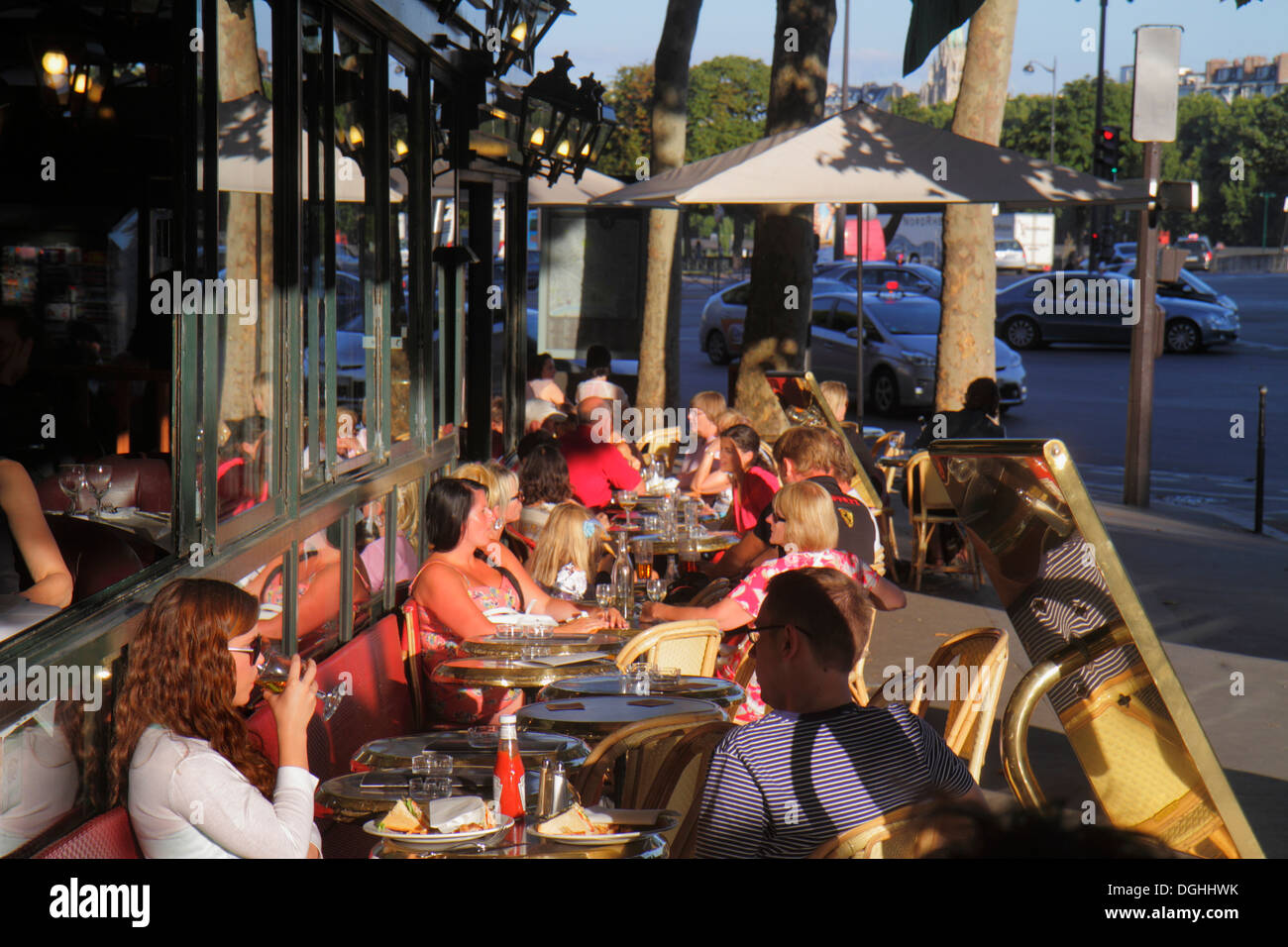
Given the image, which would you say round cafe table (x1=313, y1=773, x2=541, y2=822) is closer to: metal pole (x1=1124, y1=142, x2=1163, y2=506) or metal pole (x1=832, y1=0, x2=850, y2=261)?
metal pole (x1=1124, y1=142, x2=1163, y2=506)

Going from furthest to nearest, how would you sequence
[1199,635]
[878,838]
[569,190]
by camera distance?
1. [569,190]
2. [1199,635]
3. [878,838]

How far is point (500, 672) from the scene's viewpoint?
4.58 metres

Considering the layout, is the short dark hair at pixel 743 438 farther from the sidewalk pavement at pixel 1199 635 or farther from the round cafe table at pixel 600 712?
the round cafe table at pixel 600 712

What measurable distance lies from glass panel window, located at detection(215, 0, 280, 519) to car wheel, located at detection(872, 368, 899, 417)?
15369 millimetres

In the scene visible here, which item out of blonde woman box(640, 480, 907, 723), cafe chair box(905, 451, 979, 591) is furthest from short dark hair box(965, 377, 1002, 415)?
blonde woman box(640, 480, 907, 723)

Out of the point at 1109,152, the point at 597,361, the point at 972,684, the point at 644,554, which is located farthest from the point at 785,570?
the point at 1109,152

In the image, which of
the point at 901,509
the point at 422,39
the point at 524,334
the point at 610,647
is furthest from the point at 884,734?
the point at 901,509

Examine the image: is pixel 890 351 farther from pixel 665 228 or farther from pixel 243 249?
pixel 243 249

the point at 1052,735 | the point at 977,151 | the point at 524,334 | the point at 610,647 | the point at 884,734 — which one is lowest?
the point at 1052,735

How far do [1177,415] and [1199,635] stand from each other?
11.9 meters

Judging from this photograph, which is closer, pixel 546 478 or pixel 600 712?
pixel 600 712

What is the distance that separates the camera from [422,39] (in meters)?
7.22

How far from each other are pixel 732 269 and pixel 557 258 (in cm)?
5737

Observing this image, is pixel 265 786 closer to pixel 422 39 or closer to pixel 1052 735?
pixel 1052 735
